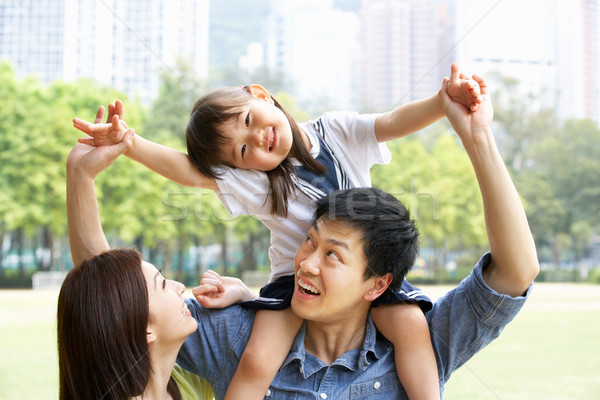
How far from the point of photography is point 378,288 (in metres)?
1.05

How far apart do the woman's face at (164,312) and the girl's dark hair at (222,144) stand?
0.27 m

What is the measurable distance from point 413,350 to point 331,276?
19 centimetres

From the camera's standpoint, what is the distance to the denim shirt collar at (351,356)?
104 cm

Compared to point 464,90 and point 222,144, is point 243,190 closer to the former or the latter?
point 222,144

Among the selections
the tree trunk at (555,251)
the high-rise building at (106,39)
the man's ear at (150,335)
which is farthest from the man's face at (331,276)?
the tree trunk at (555,251)

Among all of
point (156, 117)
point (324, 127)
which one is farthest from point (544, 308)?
point (324, 127)

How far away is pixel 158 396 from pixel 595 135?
56.1ft

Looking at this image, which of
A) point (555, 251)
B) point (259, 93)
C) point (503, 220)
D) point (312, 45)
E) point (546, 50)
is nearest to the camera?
point (503, 220)

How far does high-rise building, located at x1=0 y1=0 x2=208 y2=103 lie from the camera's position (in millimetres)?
Result: 14180

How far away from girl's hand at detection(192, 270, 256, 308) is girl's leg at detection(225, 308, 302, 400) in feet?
0.22

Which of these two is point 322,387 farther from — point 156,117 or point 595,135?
point 595,135

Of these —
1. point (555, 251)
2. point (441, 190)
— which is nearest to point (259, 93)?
point (441, 190)

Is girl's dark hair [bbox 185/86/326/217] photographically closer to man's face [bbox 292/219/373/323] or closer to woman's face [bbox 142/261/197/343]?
man's face [bbox 292/219/373/323]

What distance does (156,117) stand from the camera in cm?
1309
